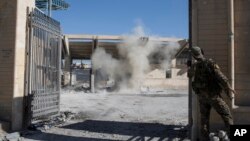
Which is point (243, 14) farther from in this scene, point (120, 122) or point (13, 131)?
point (13, 131)

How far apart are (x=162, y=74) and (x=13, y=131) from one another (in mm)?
25988

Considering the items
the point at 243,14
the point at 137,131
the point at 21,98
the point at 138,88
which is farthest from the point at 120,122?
the point at 138,88

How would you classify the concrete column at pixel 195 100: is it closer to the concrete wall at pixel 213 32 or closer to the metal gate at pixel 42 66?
the concrete wall at pixel 213 32

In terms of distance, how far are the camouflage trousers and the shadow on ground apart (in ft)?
4.48

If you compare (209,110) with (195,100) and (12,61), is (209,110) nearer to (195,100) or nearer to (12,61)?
(195,100)

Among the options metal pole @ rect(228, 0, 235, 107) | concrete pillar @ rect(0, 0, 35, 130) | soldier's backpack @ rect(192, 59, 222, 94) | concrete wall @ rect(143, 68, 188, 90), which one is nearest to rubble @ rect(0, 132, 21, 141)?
concrete pillar @ rect(0, 0, 35, 130)

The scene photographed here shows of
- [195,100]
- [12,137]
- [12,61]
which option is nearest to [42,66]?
[12,61]

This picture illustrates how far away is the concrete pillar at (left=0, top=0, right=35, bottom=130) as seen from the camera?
8.25 m

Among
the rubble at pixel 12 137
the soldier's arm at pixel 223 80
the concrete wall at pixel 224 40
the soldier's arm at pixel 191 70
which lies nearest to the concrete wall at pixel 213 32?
the concrete wall at pixel 224 40

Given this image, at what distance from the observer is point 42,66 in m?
9.59

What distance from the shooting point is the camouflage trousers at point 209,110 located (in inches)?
227

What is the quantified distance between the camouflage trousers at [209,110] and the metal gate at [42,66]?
464 cm

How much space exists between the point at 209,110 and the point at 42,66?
5.27m

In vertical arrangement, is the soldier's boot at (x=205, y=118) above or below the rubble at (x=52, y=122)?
above
